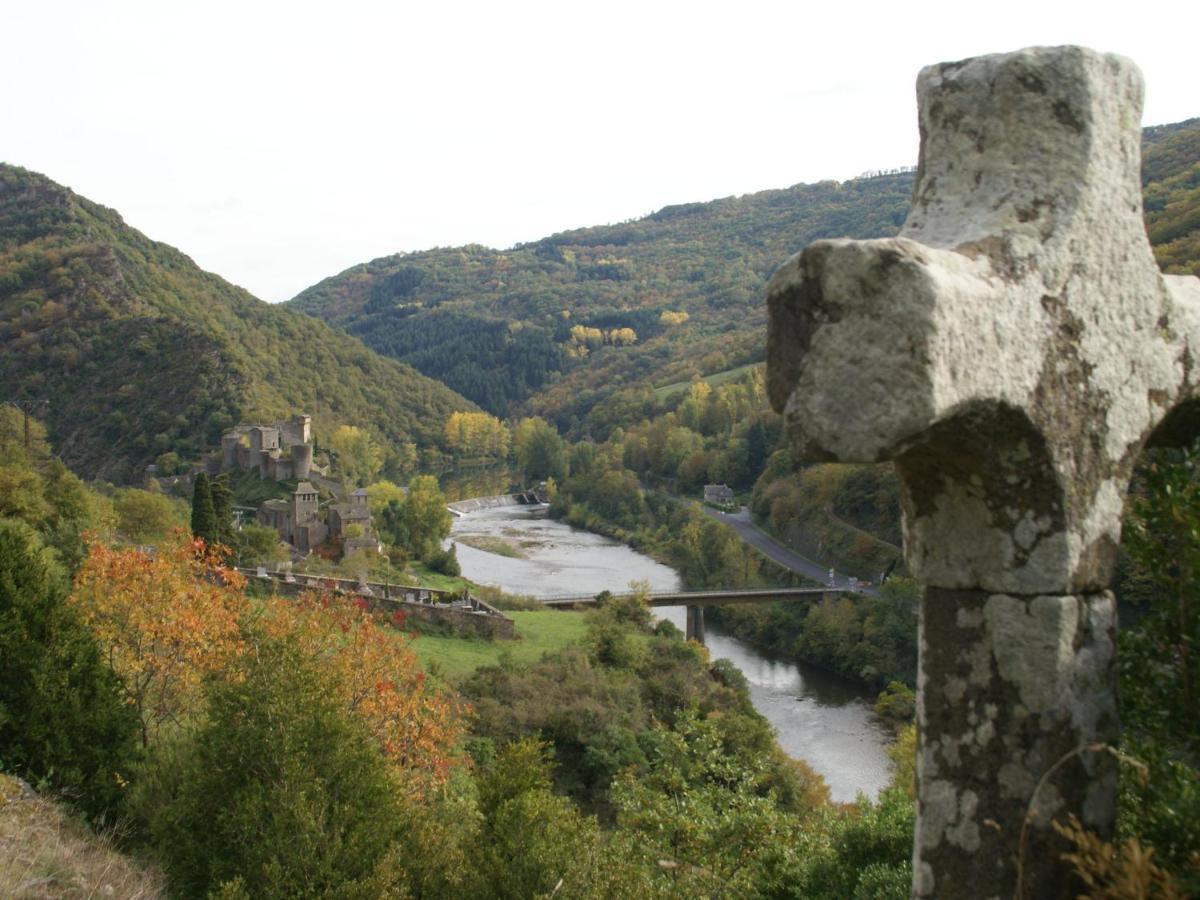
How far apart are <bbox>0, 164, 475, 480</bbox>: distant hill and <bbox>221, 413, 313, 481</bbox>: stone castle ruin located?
979 centimetres

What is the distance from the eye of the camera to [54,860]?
879 centimetres

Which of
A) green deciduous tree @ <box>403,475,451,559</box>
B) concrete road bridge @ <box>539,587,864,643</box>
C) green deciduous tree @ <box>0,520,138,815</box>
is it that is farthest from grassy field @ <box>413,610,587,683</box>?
green deciduous tree @ <box>403,475,451,559</box>

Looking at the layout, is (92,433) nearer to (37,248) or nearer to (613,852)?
(37,248)

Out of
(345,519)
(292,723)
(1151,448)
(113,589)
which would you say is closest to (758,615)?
(345,519)

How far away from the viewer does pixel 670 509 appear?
74.4 m

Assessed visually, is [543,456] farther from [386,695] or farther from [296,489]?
[386,695]

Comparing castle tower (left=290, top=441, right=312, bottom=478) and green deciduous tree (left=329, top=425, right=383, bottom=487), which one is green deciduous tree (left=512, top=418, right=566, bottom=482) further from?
castle tower (left=290, top=441, right=312, bottom=478)

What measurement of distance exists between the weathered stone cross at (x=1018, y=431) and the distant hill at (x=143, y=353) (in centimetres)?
7849

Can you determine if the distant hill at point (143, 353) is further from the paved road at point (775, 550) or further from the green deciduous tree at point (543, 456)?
the paved road at point (775, 550)

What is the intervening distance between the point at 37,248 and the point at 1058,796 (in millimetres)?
118890

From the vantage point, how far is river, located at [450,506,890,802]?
31.1m

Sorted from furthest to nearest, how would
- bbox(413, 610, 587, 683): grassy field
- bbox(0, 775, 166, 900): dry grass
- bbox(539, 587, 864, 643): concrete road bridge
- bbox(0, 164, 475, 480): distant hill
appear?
bbox(0, 164, 475, 480): distant hill → bbox(539, 587, 864, 643): concrete road bridge → bbox(413, 610, 587, 683): grassy field → bbox(0, 775, 166, 900): dry grass

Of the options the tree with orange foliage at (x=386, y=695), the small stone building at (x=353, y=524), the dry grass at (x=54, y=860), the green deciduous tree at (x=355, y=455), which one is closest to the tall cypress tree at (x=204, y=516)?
the small stone building at (x=353, y=524)

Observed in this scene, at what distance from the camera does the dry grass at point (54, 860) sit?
8109 millimetres
